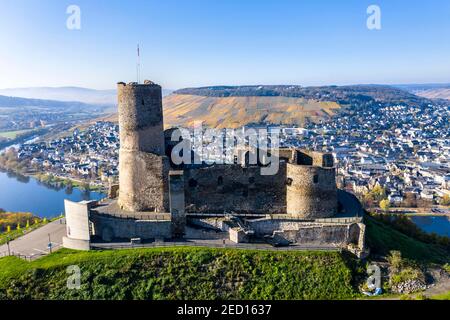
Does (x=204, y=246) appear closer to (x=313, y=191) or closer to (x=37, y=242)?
(x=313, y=191)

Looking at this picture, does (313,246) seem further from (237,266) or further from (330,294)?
(237,266)

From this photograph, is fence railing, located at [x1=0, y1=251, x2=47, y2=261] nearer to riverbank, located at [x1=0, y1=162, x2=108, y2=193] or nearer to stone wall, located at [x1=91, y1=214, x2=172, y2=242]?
stone wall, located at [x1=91, y1=214, x2=172, y2=242]

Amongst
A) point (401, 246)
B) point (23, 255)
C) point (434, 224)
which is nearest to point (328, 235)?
point (401, 246)

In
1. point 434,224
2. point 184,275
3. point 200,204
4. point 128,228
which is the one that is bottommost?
point 434,224

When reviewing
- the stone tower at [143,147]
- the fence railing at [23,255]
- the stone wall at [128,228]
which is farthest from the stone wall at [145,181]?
the fence railing at [23,255]

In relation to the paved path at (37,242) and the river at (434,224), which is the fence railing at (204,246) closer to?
the paved path at (37,242)

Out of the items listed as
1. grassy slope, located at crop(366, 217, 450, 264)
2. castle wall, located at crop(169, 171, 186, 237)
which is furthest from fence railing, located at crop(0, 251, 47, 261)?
grassy slope, located at crop(366, 217, 450, 264)

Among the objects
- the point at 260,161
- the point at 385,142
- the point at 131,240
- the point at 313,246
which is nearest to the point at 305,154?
the point at 260,161
